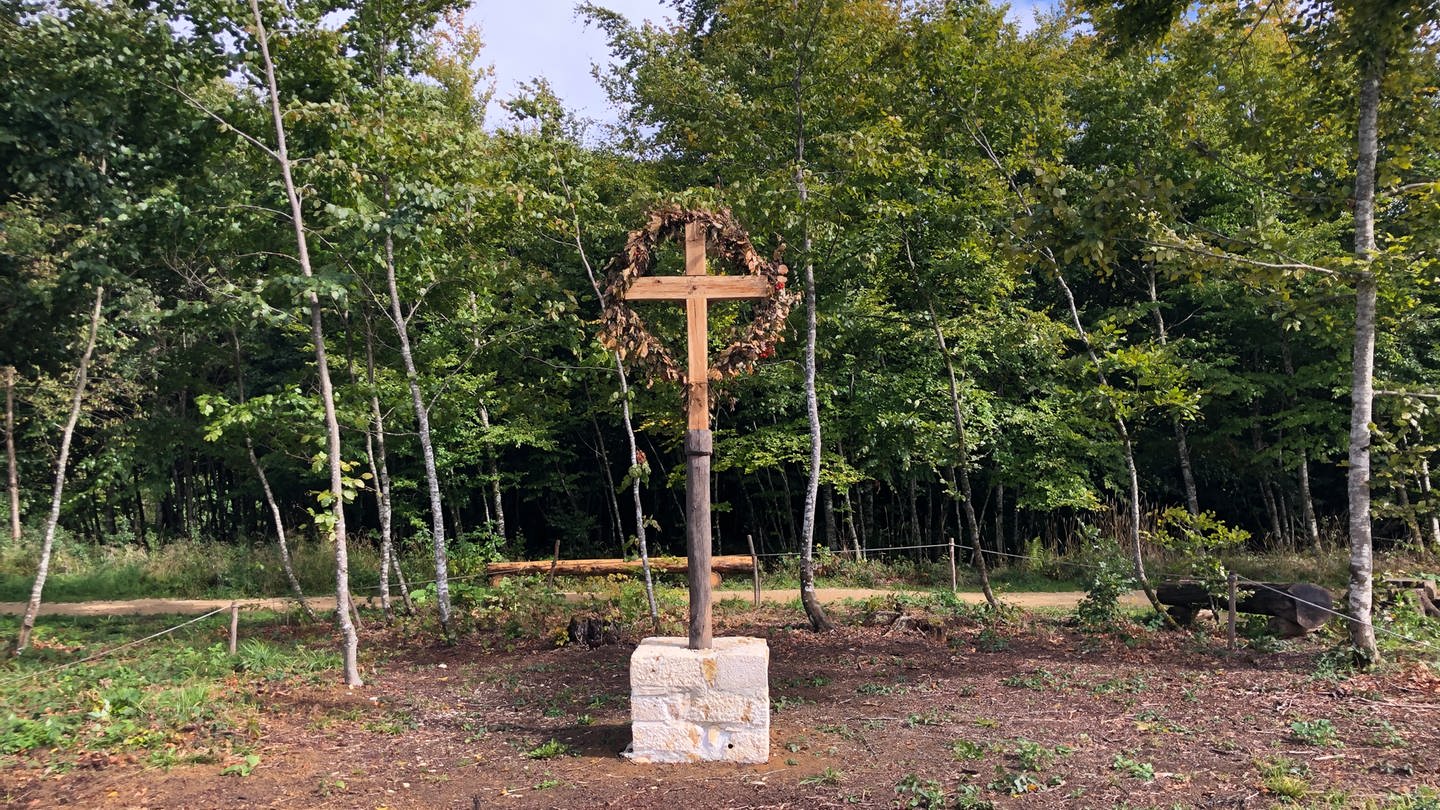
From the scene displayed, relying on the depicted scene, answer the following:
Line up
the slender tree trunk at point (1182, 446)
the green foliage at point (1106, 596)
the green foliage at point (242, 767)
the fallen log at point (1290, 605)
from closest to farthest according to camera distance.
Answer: the green foliage at point (242, 767) < the fallen log at point (1290, 605) < the green foliage at point (1106, 596) < the slender tree trunk at point (1182, 446)

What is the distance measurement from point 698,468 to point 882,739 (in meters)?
2.08

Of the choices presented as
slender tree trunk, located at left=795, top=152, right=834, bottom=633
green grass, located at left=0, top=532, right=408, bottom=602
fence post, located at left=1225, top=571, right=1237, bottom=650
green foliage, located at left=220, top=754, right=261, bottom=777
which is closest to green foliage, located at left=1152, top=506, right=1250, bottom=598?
fence post, located at left=1225, top=571, right=1237, bottom=650

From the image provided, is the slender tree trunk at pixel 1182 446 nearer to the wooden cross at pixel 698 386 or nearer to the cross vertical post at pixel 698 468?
the wooden cross at pixel 698 386

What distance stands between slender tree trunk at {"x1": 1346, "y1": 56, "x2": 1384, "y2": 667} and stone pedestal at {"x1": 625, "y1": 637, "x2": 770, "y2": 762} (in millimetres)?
5022

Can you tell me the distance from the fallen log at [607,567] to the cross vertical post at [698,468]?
847cm

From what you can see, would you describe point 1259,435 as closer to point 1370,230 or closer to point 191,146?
point 1370,230

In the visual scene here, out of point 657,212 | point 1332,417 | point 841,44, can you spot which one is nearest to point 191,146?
point 657,212

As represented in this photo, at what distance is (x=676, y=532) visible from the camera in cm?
2059

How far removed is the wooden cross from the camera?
580cm

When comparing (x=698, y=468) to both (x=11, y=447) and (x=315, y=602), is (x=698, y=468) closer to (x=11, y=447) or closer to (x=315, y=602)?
(x=315, y=602)

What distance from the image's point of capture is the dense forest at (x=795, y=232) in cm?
779

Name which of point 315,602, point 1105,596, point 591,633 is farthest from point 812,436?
point 315,602

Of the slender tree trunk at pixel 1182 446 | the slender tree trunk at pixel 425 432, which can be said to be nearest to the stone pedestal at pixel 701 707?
the slender tree trunk at pixel 425 432

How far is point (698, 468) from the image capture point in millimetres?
5855
